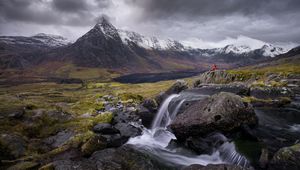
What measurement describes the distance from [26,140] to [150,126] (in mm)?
20316

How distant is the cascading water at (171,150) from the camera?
23.0m

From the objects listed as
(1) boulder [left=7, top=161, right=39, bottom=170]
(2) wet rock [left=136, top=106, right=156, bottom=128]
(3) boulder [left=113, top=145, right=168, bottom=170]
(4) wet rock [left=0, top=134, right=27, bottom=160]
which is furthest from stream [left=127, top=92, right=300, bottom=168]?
(4) wet rock [left=0, top=134, right=27, bottom=160]

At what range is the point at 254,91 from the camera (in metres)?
46.2

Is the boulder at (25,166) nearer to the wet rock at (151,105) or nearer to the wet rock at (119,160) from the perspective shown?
the wet rock at (119,160)

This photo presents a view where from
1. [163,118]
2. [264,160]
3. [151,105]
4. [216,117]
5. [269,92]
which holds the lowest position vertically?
[163,118]

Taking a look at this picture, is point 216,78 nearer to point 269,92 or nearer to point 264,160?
point 269,92

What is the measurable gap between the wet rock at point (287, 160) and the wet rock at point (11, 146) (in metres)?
23.3

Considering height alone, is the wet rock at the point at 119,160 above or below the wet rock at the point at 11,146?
above

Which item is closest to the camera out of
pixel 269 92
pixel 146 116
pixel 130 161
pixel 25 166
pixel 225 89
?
pixel 25 166

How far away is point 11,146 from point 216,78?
4906 cm

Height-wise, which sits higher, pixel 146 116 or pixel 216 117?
pixel 216 117

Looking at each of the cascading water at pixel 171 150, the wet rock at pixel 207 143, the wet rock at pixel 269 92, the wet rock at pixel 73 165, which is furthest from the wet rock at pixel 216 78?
the wet rock at pixel 73 165

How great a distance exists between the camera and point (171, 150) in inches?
1102

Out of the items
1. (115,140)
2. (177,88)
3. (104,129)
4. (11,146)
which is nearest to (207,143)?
(115,140)
